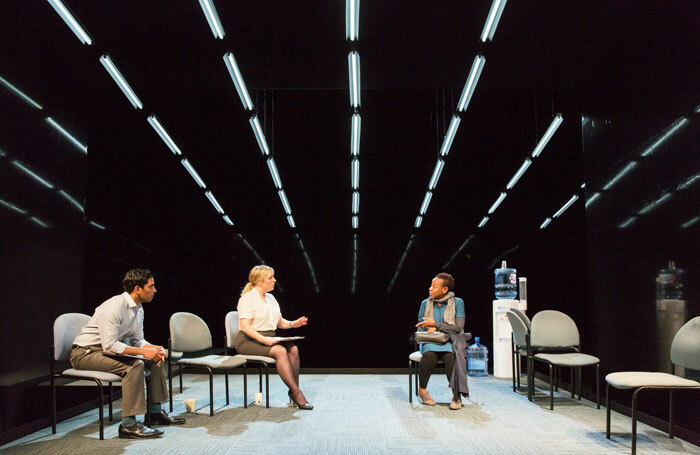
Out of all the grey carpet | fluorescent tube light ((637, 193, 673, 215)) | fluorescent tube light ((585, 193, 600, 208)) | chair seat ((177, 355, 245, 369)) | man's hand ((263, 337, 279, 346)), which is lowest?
the grey carpet

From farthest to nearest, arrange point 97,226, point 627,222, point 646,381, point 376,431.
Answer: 1. point 97,226
2. point 627,222
3. point 376,431
4. point 646,381

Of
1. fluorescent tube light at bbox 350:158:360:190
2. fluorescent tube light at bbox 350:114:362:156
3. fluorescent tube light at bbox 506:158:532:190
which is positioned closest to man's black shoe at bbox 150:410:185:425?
fluorescent tube light at bbox 350:114:362:156

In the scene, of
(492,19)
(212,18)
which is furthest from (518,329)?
(212,18)

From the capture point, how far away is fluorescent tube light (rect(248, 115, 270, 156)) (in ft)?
21.6

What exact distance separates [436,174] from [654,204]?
14.7 feet

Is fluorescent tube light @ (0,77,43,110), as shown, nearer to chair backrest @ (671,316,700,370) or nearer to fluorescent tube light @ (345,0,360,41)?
fluorescent tube light @ (345,0,360,41)

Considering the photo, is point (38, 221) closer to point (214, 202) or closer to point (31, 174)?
point (31, 174)

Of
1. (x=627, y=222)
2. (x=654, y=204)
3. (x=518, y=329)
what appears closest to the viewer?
(x=654, y=204)

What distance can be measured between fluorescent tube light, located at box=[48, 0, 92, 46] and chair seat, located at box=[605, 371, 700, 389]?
4.29m

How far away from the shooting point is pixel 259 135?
7.08 metres

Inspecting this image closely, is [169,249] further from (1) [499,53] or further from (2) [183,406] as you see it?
(1) [499,53]

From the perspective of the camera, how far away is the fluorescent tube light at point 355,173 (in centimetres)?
834

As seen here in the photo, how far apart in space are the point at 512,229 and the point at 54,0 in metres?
7.11

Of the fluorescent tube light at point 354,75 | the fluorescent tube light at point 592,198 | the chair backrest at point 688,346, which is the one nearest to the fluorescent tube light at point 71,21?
the fluorescent tube light at point 354,75
